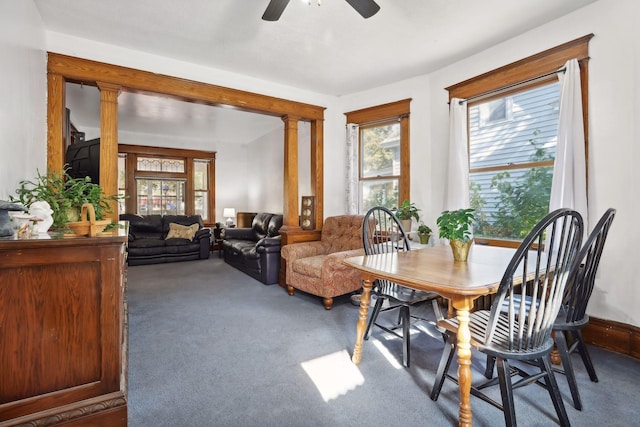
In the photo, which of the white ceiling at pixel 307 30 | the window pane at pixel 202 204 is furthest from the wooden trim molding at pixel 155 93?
the window pane at pixel 202 204

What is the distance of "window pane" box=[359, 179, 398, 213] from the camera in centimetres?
423

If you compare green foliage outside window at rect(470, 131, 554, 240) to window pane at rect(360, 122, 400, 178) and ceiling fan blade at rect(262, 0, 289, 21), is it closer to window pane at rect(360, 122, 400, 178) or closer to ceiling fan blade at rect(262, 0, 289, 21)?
window pane at rect(360, 122, 400, 178)

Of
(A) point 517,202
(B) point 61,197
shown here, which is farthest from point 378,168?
(B) point 61,197

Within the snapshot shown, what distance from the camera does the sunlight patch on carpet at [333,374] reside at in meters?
1.85

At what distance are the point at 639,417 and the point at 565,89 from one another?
2345 mm

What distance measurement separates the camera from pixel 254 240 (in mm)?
6223

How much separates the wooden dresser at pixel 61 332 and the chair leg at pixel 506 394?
1752mm

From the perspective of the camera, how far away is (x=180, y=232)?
251 inches

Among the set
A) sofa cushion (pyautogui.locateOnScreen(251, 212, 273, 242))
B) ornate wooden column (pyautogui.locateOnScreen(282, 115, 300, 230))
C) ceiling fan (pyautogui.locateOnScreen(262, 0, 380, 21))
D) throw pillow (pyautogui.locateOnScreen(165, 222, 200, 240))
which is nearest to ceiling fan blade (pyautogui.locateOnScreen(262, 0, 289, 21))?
ceiling fan (pyautogui.locateOnScreen(262, 0, 380, 21))

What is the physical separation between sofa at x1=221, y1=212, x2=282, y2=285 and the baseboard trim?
3.40 m

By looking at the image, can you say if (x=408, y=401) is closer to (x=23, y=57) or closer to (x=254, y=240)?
(x=23, y=57)

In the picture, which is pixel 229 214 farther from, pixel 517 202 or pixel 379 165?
pixel 517 202

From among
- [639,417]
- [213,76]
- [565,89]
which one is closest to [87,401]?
[639,417]

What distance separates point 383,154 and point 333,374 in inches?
121
